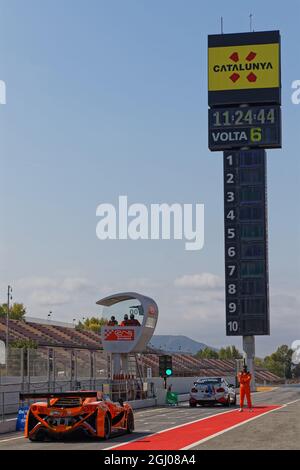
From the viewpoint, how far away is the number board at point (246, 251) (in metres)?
87.8

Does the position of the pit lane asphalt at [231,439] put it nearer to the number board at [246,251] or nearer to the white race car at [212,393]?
the white race car at [212,393]

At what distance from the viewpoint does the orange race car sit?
20219 mm

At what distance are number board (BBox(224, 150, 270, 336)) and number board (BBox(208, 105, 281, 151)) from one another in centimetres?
294

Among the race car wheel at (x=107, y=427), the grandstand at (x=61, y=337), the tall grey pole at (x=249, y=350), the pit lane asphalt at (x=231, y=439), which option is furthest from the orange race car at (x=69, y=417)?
the tall grey pole at (x=249, y=350)

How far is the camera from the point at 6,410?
33656mm

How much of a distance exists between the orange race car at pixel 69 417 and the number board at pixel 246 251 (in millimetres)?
67610

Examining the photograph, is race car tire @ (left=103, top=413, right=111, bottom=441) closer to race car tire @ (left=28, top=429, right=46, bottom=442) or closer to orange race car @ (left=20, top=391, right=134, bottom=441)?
orange race car @ (left=20, top=391, right=134, bottom=441)

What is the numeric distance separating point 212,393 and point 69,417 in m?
18.5

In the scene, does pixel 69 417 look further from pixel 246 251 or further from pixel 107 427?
pixel 246 251

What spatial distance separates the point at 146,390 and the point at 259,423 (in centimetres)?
2069

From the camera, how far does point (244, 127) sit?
90.6 meters

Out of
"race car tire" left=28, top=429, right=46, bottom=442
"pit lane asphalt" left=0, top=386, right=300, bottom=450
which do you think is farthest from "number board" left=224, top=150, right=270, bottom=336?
"race car tire" left=28, top=429, right=46, bottom=442

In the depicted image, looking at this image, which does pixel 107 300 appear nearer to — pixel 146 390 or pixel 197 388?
pixel 146 390

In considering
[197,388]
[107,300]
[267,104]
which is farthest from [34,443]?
[267,104]
